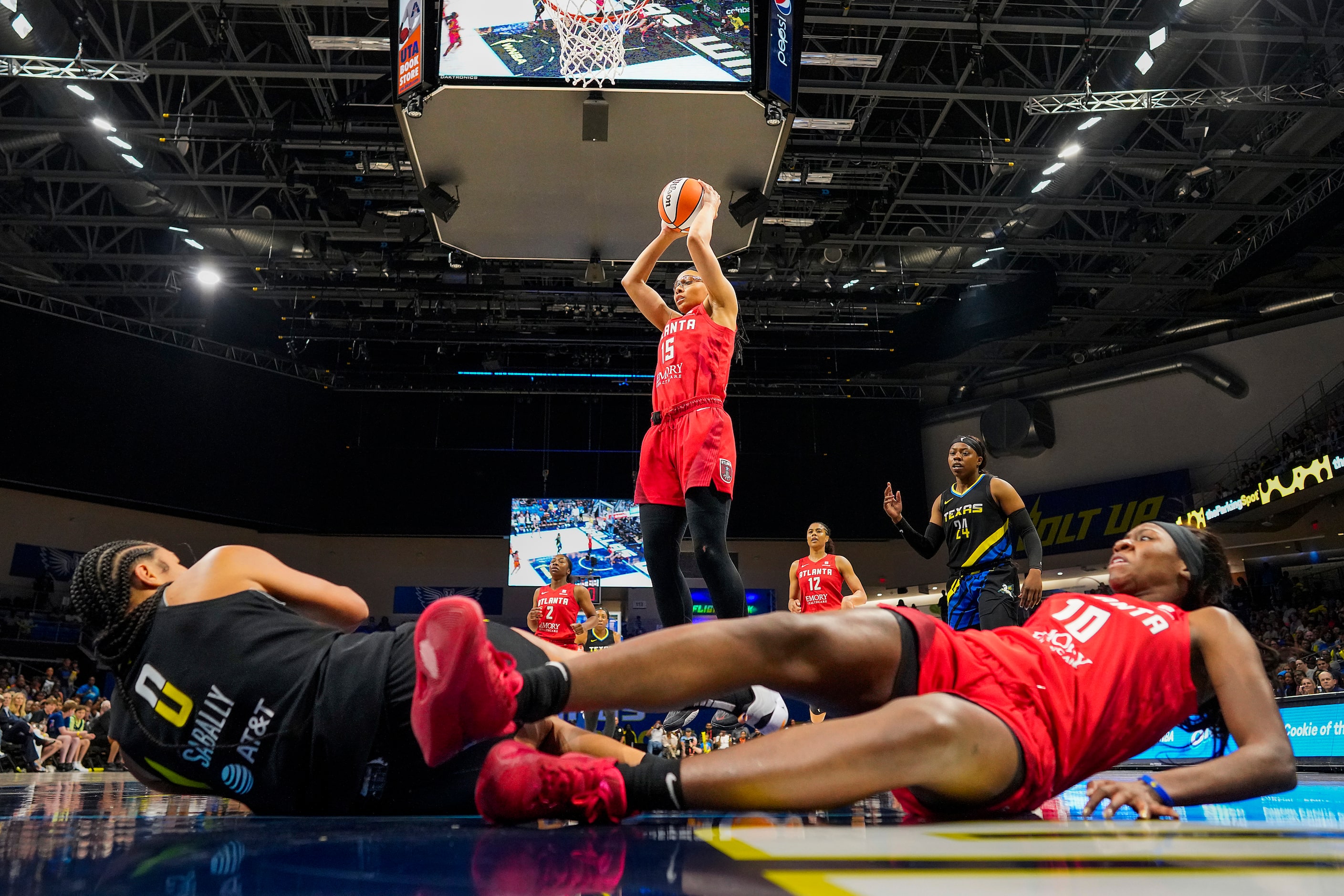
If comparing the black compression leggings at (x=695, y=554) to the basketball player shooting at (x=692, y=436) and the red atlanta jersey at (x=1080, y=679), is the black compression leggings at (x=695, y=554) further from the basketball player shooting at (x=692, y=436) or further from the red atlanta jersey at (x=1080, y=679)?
the red atlanta jersey at (x=1080, y=679)

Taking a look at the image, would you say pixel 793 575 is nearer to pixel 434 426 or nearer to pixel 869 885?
pixel 869 885

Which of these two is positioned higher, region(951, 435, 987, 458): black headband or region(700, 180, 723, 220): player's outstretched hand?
region(700, 180, 723, 220): player's outstretched hand

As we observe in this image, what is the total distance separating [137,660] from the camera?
→ 186 cm

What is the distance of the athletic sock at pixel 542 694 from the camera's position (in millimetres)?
1653

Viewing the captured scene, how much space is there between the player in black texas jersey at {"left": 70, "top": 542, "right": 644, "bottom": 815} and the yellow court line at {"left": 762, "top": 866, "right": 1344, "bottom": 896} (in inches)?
26.4

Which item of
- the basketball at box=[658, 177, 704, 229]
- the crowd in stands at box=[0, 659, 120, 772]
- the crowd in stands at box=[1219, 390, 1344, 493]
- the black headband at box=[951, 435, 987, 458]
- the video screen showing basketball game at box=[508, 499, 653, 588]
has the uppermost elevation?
the crowd in stands at box=[1219, 390, 1344, 493]

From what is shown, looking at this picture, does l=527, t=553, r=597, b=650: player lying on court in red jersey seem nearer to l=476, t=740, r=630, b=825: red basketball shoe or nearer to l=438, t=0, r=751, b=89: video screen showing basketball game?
l=438, t=0, r=751, b=89: video screen showing basketball game

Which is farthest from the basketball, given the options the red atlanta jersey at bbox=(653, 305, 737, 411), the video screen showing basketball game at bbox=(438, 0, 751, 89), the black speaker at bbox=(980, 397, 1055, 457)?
the black speaker at bbox=(980, 397, 1055, 457)

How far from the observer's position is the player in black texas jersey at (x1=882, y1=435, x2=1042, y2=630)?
16.0 feet

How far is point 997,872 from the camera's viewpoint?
1.25m

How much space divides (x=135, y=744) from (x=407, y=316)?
1665cm

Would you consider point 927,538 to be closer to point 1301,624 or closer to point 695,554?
point 695,554

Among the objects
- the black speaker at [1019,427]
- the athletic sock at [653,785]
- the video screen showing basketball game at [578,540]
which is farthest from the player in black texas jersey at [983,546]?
the black speaker at [1019,427]

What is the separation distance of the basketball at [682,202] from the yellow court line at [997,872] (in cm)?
309
